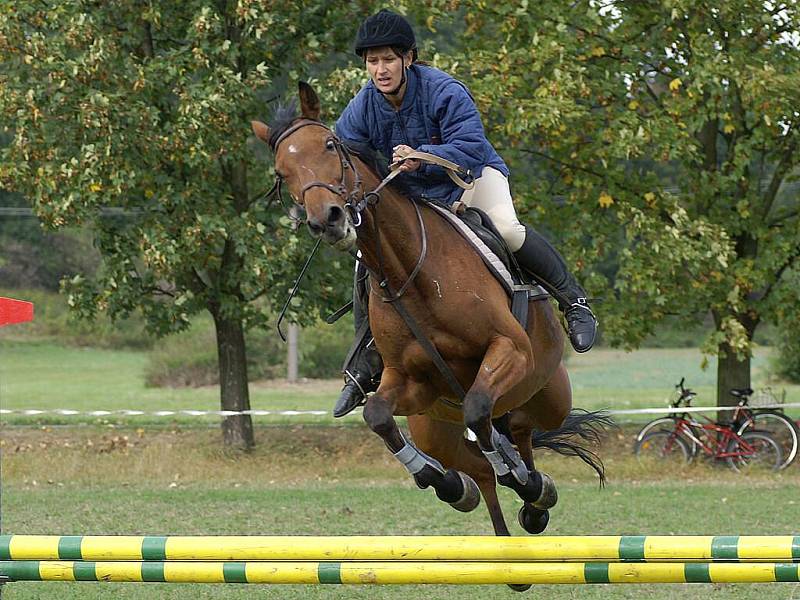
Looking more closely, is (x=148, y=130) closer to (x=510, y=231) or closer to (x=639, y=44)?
(x=639, y=44)

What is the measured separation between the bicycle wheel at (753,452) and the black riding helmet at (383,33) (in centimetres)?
1055

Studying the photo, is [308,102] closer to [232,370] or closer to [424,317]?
[424,317]

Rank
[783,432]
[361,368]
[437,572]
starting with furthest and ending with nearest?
[783,432]
[361,368]
[437,572]

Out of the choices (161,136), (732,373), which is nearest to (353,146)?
(161,136)

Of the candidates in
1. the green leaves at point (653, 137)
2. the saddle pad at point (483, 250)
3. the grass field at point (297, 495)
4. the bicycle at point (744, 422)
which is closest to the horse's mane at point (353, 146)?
the saddle pad at point (483, 250)

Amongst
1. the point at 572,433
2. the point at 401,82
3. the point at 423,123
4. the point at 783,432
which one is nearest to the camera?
the point at 401,82

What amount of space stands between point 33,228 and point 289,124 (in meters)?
41.1

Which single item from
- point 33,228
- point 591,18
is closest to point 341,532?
point 591,18

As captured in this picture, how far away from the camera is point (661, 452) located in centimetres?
1528

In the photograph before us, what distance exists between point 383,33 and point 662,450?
10.9 m

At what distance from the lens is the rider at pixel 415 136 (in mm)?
5426

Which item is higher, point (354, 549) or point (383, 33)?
point (383, 33)

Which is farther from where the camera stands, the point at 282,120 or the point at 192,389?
the point at 192,389

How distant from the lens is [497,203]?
609 cm
